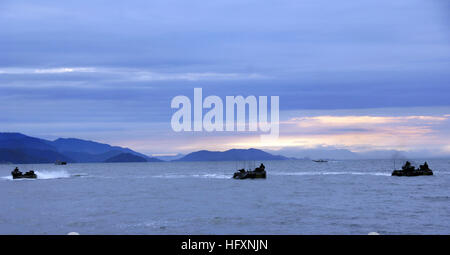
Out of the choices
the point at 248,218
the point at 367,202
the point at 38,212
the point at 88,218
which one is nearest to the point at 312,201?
the point at 367,202

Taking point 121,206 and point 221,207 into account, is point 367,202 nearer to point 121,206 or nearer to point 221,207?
point 221,207

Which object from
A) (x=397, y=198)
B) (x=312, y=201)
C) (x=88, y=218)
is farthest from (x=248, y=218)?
(x=397, y=198)

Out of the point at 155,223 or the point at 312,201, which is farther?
the point at 312,201

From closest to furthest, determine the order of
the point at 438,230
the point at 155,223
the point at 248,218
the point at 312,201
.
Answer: the point at 438,230 < the point at 155,223 < the point at 248,218 < the point at 312,201

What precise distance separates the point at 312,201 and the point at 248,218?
1754 centimetres

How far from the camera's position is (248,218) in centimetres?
4103

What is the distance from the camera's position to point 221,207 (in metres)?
50.5
